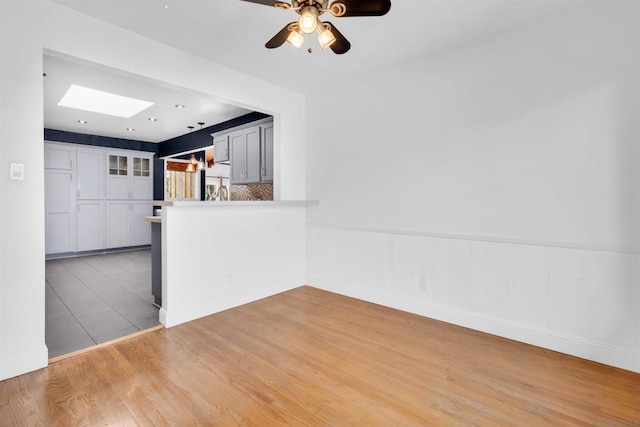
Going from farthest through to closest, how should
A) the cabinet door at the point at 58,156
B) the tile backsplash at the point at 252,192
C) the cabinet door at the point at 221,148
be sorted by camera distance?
1. the cabinet door at the point at 58,156
2. the cabinet door at the point at 221,148
3. the tile backsplash at the point at 252,192

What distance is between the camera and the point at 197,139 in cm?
655

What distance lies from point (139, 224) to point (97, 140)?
6.84ft

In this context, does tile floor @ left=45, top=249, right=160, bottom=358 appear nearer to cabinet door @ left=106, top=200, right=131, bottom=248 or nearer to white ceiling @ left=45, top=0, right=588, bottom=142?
cabinet door @ left=106, top=200, right=131, bottom=248

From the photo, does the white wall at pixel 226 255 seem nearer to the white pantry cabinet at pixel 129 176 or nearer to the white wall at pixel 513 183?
the white wall at pixel 513 183

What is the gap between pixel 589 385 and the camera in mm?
2041

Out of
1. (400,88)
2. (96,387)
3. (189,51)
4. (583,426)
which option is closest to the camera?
(583,426)

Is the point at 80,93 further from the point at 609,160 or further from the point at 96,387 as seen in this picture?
the point at 609,160

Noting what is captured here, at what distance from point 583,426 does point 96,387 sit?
111 inches

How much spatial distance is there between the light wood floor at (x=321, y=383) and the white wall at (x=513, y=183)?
36 cm

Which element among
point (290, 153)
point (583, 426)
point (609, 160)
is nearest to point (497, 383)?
point (583, 426)

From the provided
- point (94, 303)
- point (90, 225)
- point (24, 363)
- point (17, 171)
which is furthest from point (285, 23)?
point (90, 225)

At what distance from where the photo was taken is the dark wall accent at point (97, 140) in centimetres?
662

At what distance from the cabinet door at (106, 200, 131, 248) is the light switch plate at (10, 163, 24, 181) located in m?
5.81

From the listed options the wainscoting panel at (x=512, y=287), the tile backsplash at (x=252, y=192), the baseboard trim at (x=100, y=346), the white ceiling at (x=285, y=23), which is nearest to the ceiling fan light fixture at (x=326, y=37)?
the white ceiling at (x=285, y=23)
